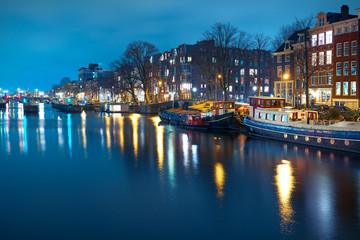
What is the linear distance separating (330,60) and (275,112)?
995 inches

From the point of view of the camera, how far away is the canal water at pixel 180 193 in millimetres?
16578

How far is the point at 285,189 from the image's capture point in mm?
22578

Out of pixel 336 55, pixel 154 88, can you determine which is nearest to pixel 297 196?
pixel 336 55

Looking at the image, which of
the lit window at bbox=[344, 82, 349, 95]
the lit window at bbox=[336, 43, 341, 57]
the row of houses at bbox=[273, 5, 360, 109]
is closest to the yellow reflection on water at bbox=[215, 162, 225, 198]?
the row of houses at bbox=[273, 5, 360, 109]

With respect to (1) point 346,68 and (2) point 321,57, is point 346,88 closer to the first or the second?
(1) point 346,68

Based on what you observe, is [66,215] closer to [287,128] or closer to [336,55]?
[287,128]

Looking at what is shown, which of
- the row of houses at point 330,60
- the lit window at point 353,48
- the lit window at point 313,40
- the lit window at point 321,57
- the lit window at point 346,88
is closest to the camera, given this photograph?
the lit window at point 353,48

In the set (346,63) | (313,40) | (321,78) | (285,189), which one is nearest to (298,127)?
(285,189)

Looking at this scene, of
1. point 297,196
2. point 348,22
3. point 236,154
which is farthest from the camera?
point 348,22

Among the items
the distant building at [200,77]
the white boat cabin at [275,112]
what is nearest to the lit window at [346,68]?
the white boat cabin at [275,112]

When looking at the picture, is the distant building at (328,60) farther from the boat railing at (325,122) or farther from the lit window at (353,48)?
the boat railing at (325,122)

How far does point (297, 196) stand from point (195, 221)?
24.7 ft

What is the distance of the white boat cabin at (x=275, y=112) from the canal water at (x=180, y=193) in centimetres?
399

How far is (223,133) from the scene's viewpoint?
170 feet
